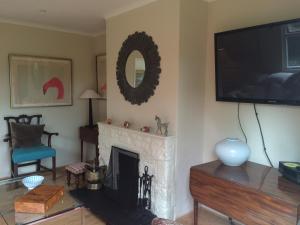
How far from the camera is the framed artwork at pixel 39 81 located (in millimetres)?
3820

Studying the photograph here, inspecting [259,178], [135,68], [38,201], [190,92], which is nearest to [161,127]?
[190,92]

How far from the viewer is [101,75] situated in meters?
4.50

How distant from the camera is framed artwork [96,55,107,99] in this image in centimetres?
443

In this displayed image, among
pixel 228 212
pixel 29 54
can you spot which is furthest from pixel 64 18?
pixel 228 212

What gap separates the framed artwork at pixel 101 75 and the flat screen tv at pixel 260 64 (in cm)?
238

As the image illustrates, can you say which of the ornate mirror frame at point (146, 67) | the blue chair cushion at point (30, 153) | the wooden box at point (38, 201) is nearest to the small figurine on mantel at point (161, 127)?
the ornate mirror frame at point (146, 67)

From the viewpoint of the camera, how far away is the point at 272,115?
7.51ft

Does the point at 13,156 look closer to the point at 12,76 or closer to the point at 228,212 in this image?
the point at 12,76

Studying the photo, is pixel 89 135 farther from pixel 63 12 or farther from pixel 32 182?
pixel 63 12

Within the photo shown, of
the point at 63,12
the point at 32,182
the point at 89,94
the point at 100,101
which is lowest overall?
the point at 32,182

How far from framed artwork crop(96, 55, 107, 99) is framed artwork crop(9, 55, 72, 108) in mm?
477

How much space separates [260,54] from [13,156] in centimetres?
317

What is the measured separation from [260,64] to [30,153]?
3.03 meters

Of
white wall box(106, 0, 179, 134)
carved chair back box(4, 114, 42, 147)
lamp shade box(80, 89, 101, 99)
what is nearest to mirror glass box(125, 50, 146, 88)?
white wall box(106, 0, 179, 134)
